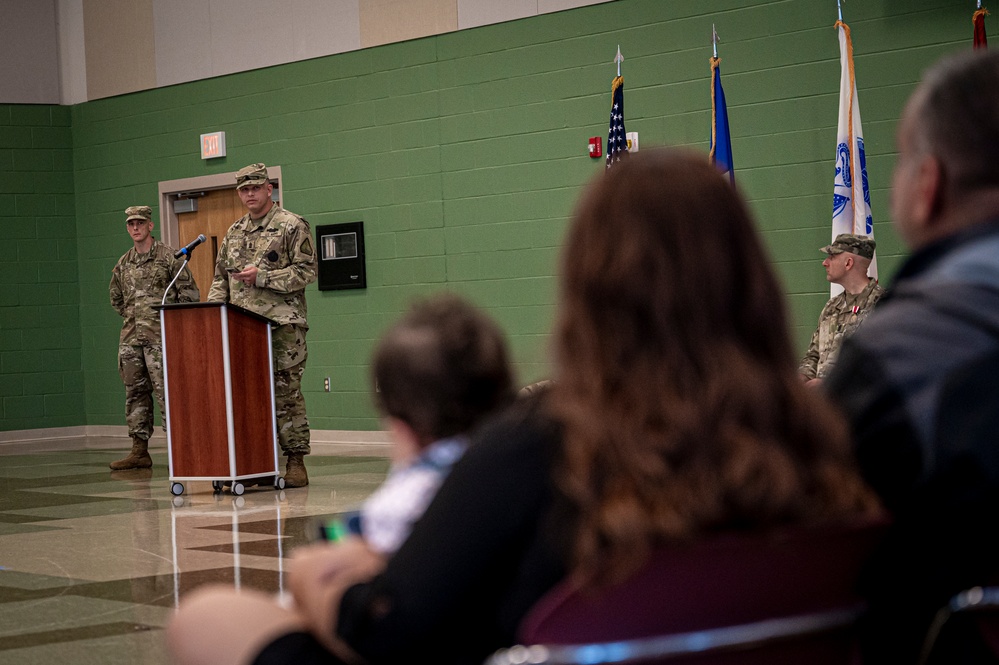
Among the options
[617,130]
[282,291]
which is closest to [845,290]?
[617,130]

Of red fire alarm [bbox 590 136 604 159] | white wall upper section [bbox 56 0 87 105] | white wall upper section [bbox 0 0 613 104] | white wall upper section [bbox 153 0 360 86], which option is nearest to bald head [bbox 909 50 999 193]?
red fire alarm [bbox 590 136 604 159]

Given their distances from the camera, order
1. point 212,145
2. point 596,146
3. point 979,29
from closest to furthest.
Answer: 1. point 979,29
2. point 596,146
3. point 212,145

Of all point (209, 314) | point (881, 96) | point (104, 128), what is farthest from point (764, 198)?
point (104, 128)

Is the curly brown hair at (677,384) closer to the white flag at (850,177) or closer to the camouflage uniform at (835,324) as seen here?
the camouflage uniform at (835,324)

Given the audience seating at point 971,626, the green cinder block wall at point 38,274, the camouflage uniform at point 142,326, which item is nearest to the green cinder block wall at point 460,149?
the green cinder block wall at point 38,274

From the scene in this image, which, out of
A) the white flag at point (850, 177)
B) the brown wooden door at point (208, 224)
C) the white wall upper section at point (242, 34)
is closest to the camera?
the white flag at point (850, 177)

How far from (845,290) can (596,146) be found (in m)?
2.20

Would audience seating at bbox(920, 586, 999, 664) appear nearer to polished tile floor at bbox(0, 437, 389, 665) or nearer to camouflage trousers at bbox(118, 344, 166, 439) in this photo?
polished tile floor at bbox(0, 437, 389, 665)

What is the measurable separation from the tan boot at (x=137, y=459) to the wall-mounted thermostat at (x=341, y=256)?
1.80 metres

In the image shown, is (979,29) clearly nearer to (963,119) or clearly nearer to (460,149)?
(460,149)

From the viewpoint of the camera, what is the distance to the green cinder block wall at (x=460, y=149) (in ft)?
22.4

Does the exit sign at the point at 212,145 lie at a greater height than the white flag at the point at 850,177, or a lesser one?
greater

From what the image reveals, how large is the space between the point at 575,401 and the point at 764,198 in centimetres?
613

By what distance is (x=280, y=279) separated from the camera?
21.0 feet
